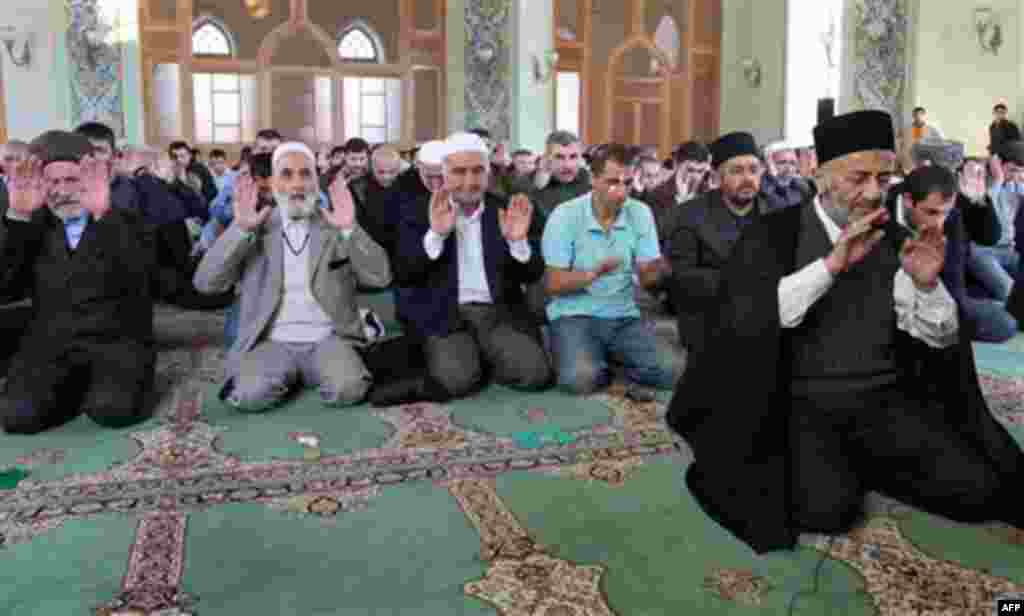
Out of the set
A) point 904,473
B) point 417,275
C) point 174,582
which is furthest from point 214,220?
point 904,473

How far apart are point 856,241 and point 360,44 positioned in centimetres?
995

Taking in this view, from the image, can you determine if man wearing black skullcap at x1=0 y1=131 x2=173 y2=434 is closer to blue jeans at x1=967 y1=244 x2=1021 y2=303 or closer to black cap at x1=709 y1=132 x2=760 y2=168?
black cap at x1=709 y1=132 x2=760 y2=168

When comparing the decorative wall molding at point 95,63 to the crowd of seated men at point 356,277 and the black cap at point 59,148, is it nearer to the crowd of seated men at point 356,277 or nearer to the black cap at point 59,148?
the crowd of seated men at point 356,277

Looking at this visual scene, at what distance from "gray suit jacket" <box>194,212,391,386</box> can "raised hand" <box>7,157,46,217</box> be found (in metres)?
0.58

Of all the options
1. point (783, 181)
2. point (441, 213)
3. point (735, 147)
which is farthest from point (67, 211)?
Answer: point (783, 181)

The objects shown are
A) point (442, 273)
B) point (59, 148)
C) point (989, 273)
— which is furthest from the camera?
point (989, 273)

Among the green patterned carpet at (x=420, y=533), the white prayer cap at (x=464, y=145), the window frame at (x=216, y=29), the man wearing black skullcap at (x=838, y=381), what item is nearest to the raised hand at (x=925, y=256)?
the man wearing black skullcap at (x=838, y=381)

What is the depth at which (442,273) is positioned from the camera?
3.82 meters

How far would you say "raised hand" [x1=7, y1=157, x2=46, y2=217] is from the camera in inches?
133

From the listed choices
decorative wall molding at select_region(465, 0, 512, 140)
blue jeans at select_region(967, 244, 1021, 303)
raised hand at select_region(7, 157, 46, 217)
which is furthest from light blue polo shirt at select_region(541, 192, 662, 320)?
decorative wall molding at select_region(465, 0, 512, 140)

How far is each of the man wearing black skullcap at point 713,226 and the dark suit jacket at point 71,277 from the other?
204cm

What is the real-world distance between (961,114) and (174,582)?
10.3m

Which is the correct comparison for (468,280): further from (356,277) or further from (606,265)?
(606,265)

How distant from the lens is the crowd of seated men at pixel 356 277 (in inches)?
134
